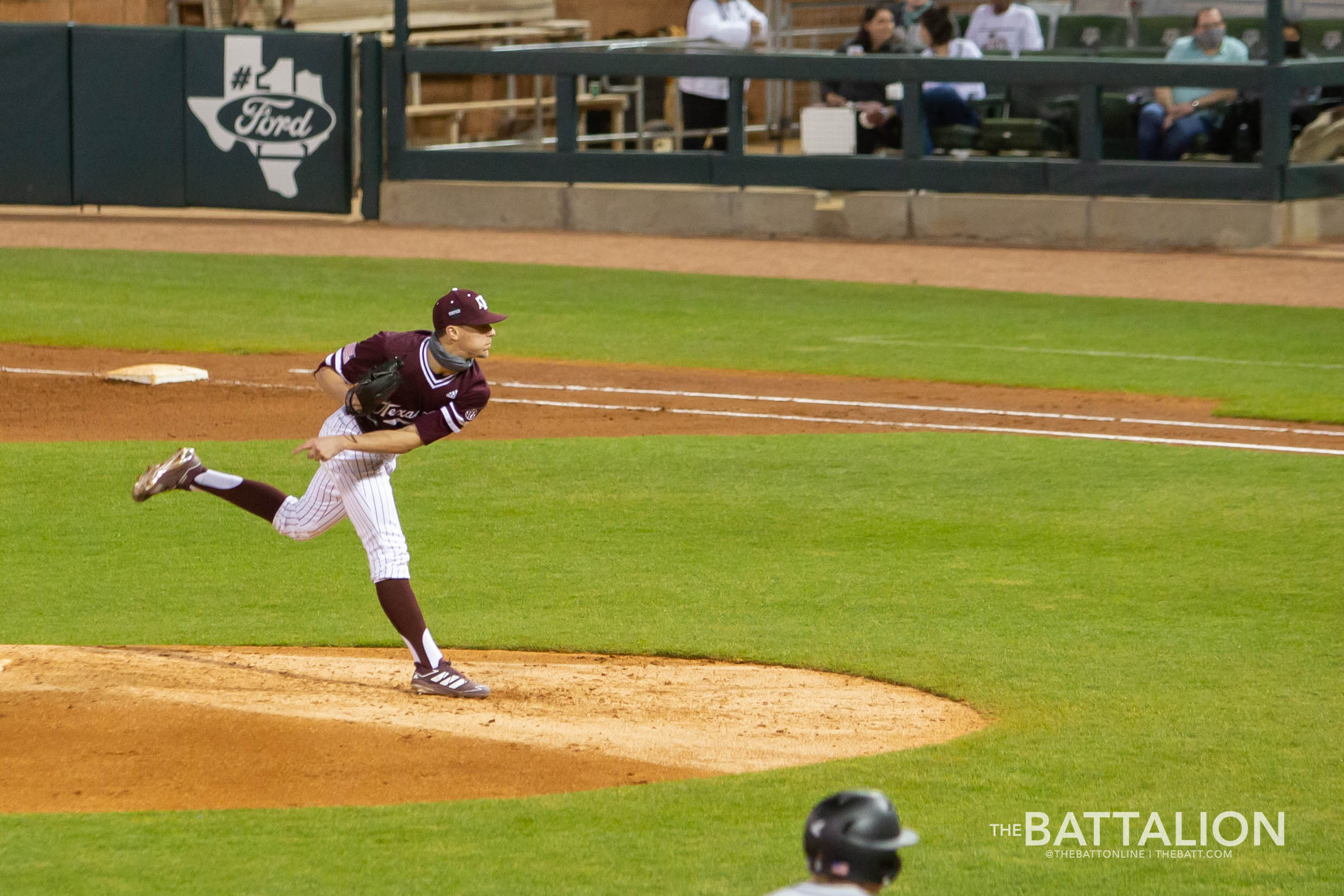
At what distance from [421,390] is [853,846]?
12.5 feet

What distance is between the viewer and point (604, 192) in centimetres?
2033

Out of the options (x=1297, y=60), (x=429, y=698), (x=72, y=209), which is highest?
(x=1297, y=60)

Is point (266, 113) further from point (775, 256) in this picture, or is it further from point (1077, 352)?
point (1077, 352)

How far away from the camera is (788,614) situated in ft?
25.0

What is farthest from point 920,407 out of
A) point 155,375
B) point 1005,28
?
point 1005,28

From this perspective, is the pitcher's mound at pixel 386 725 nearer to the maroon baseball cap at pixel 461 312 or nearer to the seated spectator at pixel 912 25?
the maroon baseball cap at pixel 461 312

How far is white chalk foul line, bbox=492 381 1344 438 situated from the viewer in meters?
11.5

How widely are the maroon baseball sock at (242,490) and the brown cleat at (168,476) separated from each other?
37 mm

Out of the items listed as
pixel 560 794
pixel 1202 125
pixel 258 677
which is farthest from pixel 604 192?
pixel 560 794

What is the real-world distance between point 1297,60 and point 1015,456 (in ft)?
30.7

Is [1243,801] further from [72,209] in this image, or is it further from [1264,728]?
[72,209]

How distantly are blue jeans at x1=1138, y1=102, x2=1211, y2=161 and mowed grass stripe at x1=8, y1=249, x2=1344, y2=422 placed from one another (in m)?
2.72

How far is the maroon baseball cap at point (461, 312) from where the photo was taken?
19.7 ft

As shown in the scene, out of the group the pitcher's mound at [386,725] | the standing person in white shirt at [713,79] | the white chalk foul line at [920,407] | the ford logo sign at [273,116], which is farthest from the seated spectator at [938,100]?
the pitcher's mound at [386,725]
